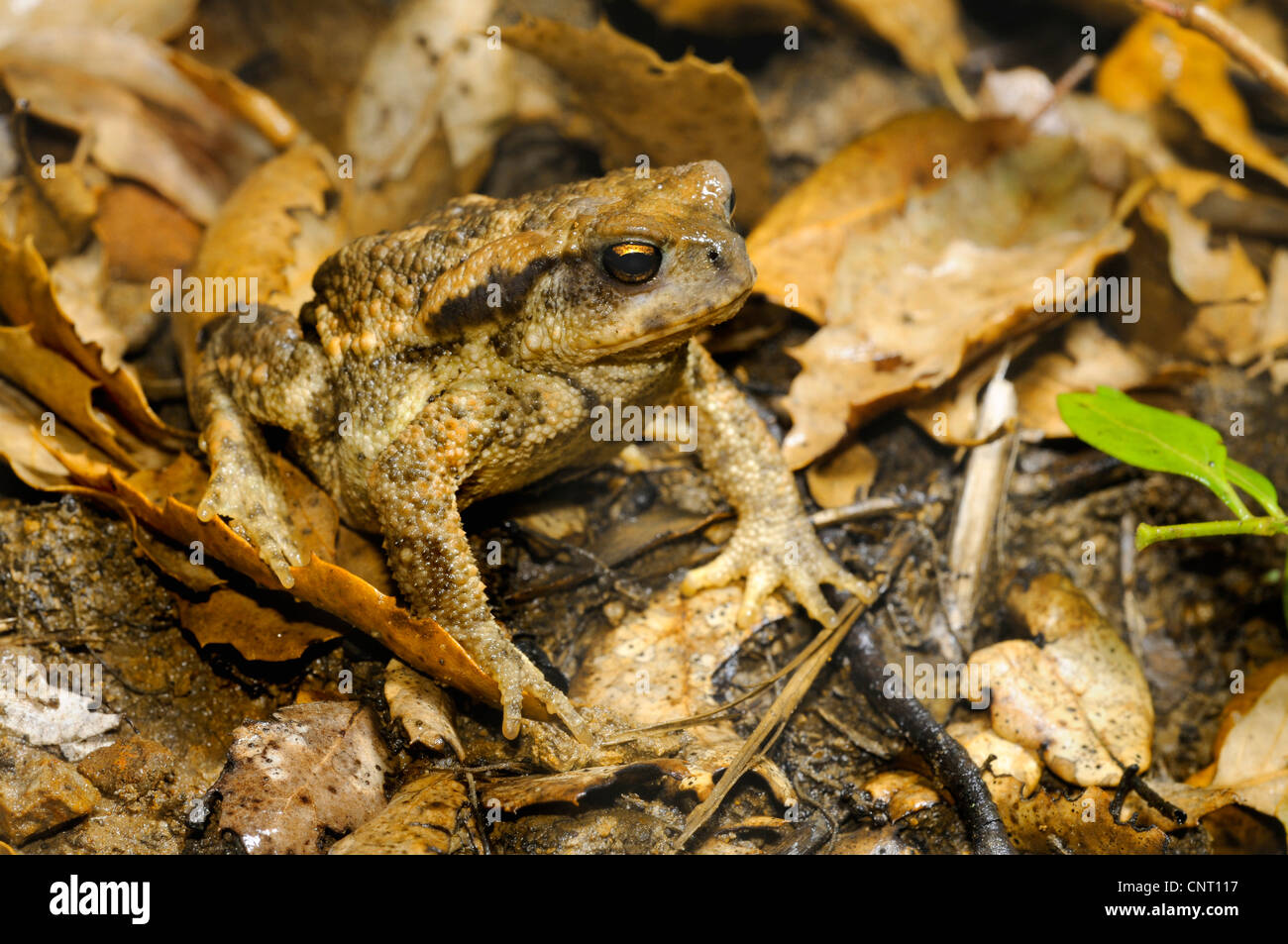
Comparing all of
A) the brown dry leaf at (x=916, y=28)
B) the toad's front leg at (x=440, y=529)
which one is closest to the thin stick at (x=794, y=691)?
the toad's front leg at (x=440, y=529)

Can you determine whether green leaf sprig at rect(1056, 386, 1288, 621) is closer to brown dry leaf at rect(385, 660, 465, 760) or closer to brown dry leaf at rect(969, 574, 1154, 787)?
brown dry leaf at rect(969, 574, 1154, 787)

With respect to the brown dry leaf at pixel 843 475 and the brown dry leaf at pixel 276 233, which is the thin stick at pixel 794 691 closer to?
the brown dry leaf at pixel 843 475

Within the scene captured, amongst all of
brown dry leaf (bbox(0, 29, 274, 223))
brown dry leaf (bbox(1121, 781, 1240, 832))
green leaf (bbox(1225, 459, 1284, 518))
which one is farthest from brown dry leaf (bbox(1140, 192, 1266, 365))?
brown dry leaf (bbox(0, 29, 274, 223))

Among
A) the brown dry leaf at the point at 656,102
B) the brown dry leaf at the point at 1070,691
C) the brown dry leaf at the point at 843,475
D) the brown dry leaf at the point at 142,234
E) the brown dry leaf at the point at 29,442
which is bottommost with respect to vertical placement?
the brown dry leaf at the point at 1070,691

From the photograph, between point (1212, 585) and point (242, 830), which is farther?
point (1212, 585)
